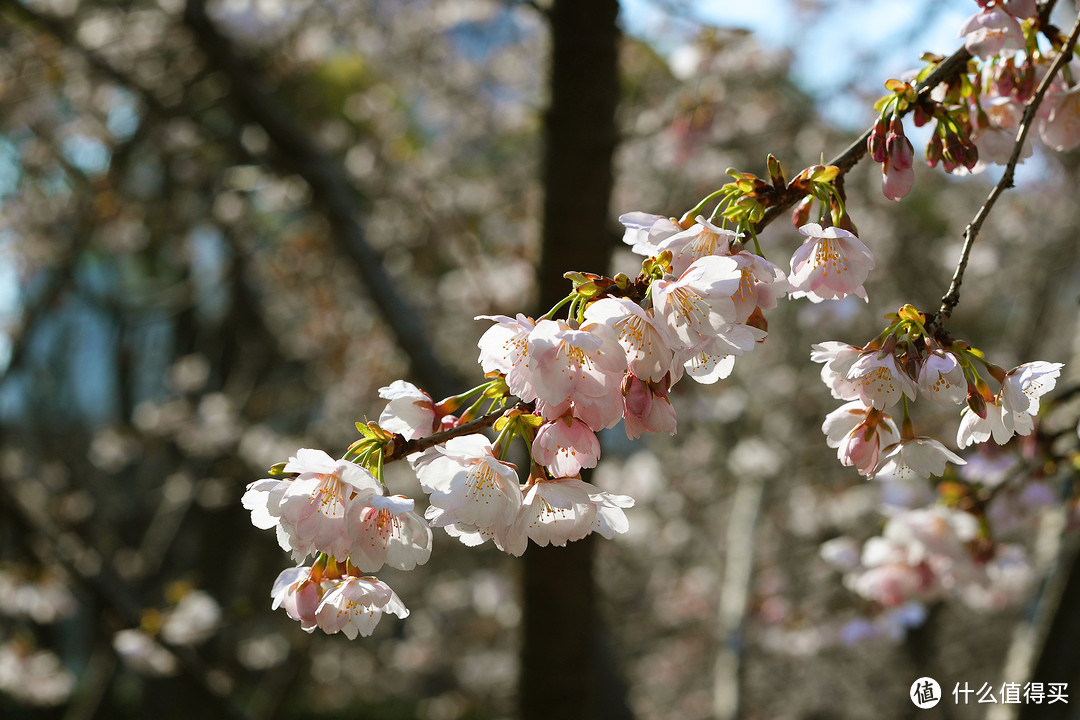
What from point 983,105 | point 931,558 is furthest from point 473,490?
point 931,558

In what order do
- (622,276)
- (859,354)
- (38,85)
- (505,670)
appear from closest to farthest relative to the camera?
1. (622,276)
2. (859,354)
3. (38,85)
4. (505,670)

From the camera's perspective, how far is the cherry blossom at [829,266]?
840mm

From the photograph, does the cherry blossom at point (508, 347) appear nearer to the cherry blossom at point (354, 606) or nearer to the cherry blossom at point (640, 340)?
the cherry blossom at point (640, 340)

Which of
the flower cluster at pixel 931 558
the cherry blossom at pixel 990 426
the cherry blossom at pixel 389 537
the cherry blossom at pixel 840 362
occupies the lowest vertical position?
the cherry blossom at pixel 389 537

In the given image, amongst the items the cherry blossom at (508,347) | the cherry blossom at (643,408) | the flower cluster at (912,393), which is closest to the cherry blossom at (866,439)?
the flower cluster at (912,393)

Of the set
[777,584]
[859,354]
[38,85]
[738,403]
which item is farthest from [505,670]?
[859,354]

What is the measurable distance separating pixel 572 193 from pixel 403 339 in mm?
899

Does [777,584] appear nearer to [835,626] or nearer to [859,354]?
[835,626]

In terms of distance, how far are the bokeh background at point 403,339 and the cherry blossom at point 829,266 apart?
1083 mm

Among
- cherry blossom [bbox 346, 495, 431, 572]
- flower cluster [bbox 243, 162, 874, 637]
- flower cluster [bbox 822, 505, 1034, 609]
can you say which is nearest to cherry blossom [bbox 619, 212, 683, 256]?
flower cluster [bbox 243, 162, 874, 637]

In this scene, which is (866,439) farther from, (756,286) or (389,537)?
(389,537)

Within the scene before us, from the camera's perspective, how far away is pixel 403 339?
2.45 m

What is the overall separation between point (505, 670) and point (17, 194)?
4.35m

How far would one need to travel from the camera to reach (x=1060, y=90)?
1.17 metres
